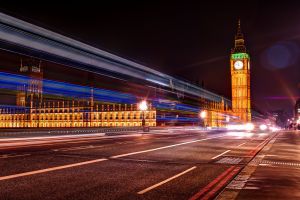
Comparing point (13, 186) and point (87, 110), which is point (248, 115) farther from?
point (13, 186)

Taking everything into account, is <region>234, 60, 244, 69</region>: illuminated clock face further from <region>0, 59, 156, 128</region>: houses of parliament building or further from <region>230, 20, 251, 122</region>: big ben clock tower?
<region>0, 59, 156, 128</region>: houses of parliament building

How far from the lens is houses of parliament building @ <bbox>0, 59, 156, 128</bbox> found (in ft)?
422

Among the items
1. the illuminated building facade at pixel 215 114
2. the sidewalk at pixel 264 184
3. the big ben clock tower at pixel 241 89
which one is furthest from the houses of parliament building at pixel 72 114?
the sidewalk at pixel 264 184

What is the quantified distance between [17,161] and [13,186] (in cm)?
525

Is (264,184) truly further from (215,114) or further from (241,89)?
(241,89)

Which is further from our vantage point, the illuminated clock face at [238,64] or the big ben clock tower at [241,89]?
the illuminated clock face at [238,64]

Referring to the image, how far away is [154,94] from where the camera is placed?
119 m

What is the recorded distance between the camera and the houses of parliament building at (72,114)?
422 feet

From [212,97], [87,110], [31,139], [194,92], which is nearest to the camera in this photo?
[31,139]

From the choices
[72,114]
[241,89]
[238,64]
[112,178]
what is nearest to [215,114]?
[241,89]

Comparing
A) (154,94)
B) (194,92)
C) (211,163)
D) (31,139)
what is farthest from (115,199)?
(194,92)

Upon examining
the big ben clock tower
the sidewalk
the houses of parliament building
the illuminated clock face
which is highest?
the illuminated clock face

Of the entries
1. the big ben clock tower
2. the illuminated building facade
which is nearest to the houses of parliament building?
the illuminated building facade

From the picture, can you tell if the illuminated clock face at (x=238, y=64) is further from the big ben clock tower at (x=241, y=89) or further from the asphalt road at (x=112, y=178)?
the asphalt road at (x=112, y=178)
